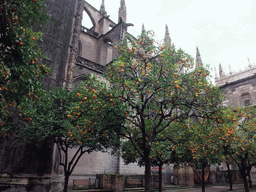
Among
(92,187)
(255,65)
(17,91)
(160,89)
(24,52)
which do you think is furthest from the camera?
(255,65)

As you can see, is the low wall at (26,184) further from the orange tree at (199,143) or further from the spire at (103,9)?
the spire at (103,9)

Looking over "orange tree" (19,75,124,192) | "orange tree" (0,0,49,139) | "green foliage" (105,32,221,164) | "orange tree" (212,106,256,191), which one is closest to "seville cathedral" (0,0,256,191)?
"green foliage" (105,32,221,164)

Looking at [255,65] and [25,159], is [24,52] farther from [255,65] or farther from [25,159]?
[255,65]

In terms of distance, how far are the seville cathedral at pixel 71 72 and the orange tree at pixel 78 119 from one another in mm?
1498

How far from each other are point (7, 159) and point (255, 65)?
4042 centimetres

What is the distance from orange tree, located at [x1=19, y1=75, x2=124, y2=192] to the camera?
28.0 feet

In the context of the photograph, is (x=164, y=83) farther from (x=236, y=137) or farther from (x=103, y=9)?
(x=103, y=9)

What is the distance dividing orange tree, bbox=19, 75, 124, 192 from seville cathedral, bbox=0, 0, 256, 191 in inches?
59.0

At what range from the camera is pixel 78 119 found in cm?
1045

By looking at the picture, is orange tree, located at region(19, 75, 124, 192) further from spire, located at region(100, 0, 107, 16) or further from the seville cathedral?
spire, located at region(100, 0, 107, 16)

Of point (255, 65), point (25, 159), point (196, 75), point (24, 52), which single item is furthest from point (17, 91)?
point (255, 65)

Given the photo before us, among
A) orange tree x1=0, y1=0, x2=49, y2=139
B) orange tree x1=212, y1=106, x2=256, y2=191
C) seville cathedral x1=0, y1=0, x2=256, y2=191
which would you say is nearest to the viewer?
orange tree x1=0, y1=0, x2=49, y2=139

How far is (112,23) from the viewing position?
29.4 meters

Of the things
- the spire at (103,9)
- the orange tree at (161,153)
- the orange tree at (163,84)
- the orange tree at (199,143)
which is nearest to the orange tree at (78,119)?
the orange tree at (163,84)
